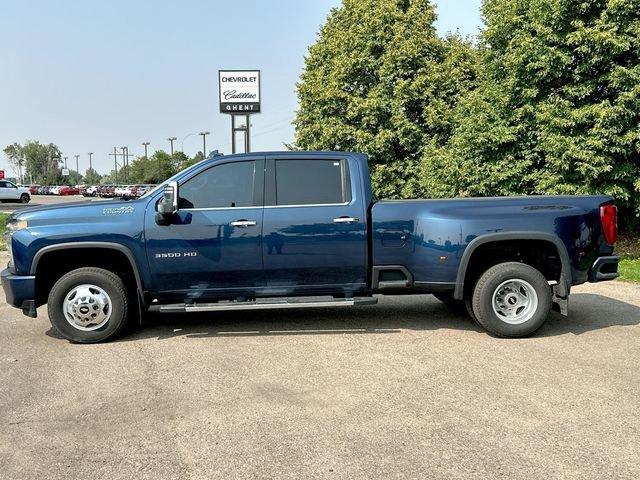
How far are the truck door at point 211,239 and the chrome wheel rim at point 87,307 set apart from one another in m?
0.59

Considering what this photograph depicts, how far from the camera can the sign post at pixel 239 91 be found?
24953mm

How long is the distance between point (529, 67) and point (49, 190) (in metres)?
87.0

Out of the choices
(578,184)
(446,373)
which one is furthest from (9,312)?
(578,184)

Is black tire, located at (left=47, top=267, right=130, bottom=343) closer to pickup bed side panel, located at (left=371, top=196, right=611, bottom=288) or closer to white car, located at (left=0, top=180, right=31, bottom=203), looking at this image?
pickup bed side panel, located at (left=371, top=196, right=611, bottom=288)

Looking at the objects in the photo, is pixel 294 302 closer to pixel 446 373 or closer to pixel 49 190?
pixel 446 373

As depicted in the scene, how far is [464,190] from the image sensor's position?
1527cm

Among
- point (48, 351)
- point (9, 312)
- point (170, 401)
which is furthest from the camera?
point (9, 312)

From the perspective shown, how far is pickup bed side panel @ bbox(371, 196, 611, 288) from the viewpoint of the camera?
579cm

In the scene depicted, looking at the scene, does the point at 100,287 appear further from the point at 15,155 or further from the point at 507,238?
the point at 15,155

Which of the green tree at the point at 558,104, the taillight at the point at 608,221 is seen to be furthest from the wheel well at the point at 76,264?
the green tree at the point at 558,104

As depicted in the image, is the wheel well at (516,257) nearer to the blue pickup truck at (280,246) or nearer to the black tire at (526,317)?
the blue pickup truck at (280,246)

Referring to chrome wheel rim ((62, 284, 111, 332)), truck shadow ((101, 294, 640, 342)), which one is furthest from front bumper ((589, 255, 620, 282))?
chrome wheel rim ((62, 284, 111, 332))

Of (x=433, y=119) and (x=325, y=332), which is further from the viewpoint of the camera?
(x=433, y=119)

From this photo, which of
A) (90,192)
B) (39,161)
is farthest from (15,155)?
(90,192)
